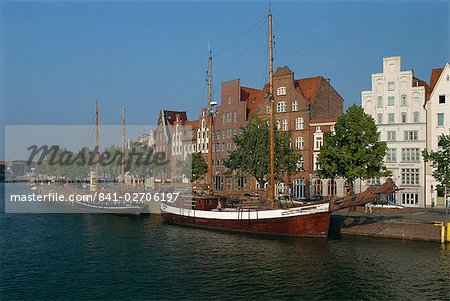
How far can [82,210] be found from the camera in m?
85.6

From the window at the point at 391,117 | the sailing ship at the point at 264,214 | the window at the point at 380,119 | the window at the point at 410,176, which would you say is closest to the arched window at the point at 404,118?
the window at the point at 391,117

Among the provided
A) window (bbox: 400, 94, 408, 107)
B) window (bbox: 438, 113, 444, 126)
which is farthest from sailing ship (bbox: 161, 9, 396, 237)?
window (bbox: 400, 94, 408, 107)

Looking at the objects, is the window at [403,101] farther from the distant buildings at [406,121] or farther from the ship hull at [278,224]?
the ship hull at [278,224]

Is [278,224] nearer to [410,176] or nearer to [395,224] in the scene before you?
[395,224]

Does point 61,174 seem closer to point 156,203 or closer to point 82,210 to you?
point 82,210

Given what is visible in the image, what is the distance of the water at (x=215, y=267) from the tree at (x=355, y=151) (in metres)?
10.6

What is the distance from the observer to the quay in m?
45.8

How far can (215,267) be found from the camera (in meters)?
37.4

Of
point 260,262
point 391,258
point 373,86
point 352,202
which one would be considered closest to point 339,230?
point 352,202

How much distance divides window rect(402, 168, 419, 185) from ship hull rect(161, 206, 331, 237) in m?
24.4

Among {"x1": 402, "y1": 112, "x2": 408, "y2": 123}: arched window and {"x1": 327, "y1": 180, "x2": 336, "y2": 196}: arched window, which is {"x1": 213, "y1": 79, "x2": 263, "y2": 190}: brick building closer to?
{"x1": 327, "y1": 180, "x2": 336, "y2": 196}: arched window

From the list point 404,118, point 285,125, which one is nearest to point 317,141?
point 285,125

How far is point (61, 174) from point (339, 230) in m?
140

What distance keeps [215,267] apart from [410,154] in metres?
42.2
